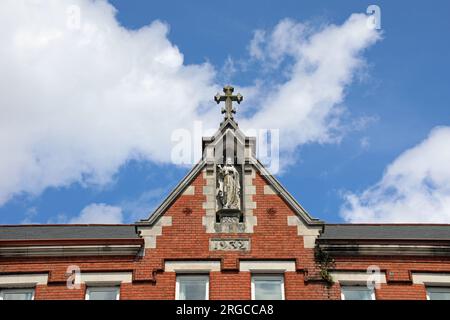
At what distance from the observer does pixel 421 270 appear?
1908 centimetres

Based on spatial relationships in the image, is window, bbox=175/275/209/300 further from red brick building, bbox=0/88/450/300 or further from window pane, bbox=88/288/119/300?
window pane, bbox=88/288/119/300

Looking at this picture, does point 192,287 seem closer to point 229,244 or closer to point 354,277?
point 229,244

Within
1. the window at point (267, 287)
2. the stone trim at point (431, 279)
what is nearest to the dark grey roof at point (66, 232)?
the window at point (267, 287)

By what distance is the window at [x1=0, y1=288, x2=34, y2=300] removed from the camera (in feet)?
62.0

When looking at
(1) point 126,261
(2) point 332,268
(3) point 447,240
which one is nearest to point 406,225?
(3) point 447,240

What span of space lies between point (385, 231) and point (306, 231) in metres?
3.12

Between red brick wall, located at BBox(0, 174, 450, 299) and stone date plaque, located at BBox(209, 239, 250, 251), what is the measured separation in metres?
0.13

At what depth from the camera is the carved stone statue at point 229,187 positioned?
1989 centimetres

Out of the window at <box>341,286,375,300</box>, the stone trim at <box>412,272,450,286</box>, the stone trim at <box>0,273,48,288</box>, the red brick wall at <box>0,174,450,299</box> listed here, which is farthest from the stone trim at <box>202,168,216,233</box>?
the stone trim at <box>412,272,450,286</box>

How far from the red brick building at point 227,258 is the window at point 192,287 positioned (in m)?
0.03

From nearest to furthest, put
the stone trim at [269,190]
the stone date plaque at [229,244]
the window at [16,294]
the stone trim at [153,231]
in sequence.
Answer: the window at [16,294] → the stone date plaque at [229,244] → the stone trim at [153,231] → the stone trim at [269,190]

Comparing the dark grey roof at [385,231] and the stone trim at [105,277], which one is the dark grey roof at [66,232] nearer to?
the stone trim at [105,277]
